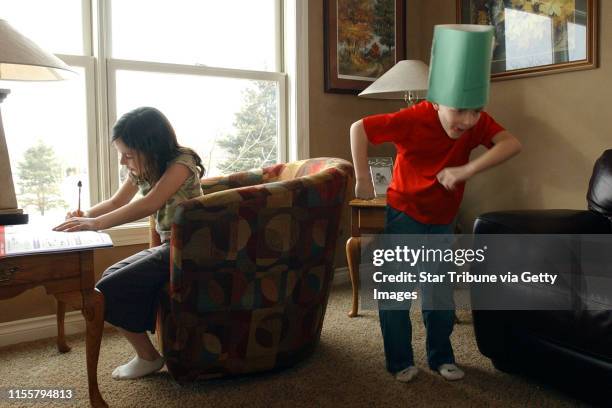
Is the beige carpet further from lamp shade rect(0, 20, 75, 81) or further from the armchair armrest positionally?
lamp shade rect(0, 20, 75, 81)

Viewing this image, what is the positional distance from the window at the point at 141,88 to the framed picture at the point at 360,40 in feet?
0.88

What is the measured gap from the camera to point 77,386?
1858 millimetres

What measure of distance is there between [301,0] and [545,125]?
4.98 ft

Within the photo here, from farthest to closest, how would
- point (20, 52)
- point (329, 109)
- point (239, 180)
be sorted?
point (329, 109), point (239, 180), point (20, 52)

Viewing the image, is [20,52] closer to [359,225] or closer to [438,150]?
[438,150]

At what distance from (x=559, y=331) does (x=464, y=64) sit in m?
0.87

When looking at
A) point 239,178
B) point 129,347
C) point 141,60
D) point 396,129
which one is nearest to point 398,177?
point 396,129

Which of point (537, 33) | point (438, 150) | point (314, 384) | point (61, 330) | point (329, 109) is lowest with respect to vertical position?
point (314, 384)

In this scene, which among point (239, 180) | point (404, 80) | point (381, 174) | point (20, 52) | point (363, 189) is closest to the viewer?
point (20, 52)

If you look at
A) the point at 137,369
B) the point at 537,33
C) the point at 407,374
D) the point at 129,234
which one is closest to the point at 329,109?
the point at 537,33

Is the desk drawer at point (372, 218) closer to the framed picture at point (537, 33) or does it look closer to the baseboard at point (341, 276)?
the baseboard at point (341, 276)

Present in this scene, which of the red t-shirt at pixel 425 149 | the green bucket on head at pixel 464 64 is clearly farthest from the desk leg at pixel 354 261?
the green bucket on head at pixel 464 64

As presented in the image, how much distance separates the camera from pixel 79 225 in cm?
165

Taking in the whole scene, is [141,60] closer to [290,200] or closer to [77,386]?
[290,200]
